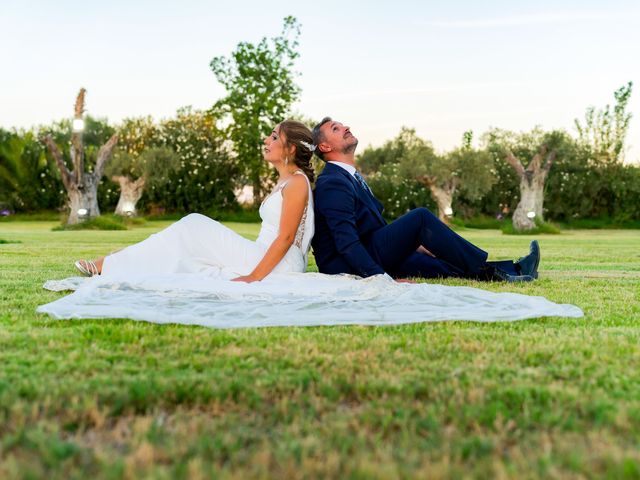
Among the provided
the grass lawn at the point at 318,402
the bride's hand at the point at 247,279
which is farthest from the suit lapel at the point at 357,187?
the grass lawn at the point at 318,402

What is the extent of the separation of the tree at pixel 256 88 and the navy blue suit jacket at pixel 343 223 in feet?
76.9

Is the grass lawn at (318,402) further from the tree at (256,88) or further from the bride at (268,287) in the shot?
the tree at (256,88)

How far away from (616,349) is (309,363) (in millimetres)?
1254

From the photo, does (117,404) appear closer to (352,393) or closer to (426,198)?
(352,393)

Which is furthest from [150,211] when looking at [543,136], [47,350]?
[47,350]

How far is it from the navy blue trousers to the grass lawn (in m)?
1.89

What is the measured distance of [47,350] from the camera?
2465mm

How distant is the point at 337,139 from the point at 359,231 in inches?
28.0

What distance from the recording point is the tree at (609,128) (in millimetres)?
30156

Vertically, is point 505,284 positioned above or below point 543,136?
below

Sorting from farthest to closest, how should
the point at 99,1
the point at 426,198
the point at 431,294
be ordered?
the point at 426,198
the point at 99,1
the point at 431,294

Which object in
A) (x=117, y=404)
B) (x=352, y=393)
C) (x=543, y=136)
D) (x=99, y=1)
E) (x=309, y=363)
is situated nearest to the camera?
(x=117, y=404)

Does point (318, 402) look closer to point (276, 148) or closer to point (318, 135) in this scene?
point (276, 148)

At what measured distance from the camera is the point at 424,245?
497 centimetres
